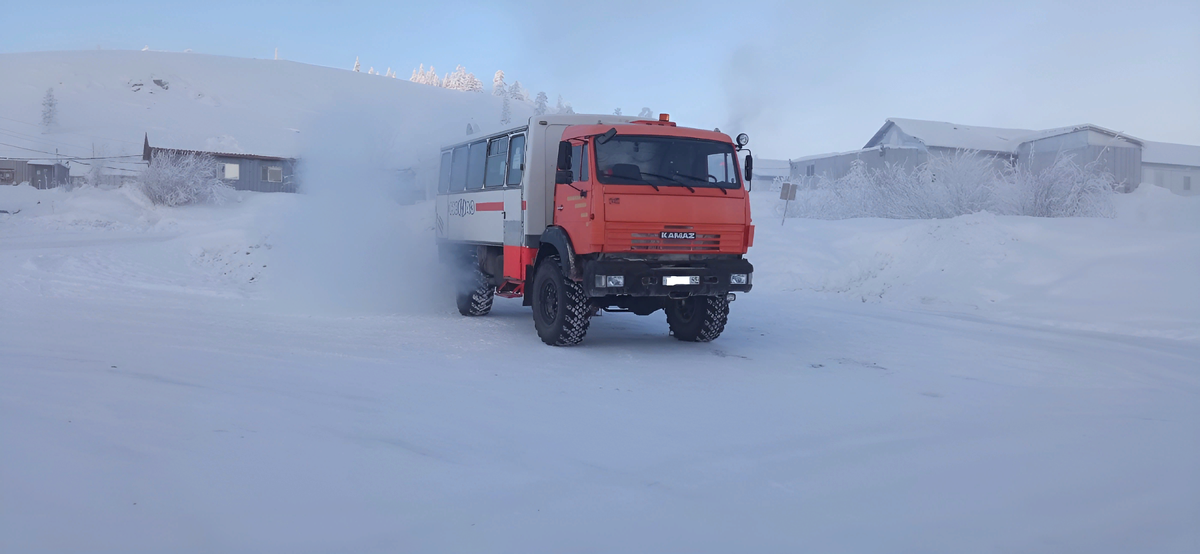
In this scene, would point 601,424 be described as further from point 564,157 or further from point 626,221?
point 564,157

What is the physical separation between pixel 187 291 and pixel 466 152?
6.25m

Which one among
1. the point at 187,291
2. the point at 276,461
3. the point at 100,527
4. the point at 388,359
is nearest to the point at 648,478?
the point at 276,461

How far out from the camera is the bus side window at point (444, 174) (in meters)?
14.2

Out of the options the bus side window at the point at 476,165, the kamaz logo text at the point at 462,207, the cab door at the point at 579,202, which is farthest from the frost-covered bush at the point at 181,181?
the cab door at the point at 579,202

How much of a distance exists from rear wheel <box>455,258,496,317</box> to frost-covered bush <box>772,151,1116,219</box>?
19284 millimetres

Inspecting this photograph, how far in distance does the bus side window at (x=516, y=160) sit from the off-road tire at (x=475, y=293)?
2176 mm

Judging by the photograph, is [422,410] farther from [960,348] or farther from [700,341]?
[960,348]

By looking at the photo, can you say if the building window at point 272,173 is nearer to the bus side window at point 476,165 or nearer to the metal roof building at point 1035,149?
the metal roof building at point 1035,149

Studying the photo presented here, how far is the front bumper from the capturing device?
354 inches

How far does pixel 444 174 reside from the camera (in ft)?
47.3

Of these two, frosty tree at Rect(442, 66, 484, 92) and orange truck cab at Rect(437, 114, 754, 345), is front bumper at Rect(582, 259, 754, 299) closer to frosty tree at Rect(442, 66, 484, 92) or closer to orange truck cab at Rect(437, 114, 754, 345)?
orange truck cab at Rect(437, 114, 754, 345)

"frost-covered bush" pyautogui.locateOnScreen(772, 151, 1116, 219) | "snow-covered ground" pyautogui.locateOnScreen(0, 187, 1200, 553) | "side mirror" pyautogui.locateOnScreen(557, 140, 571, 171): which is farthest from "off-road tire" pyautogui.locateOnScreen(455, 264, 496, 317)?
"frost-covered bush" pyautogui.locateOnScreen(772, 151, 1116, 219)

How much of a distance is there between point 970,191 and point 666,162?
67.8 ft

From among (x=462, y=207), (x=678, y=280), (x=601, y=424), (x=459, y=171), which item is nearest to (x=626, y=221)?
(x=678, y=280)
